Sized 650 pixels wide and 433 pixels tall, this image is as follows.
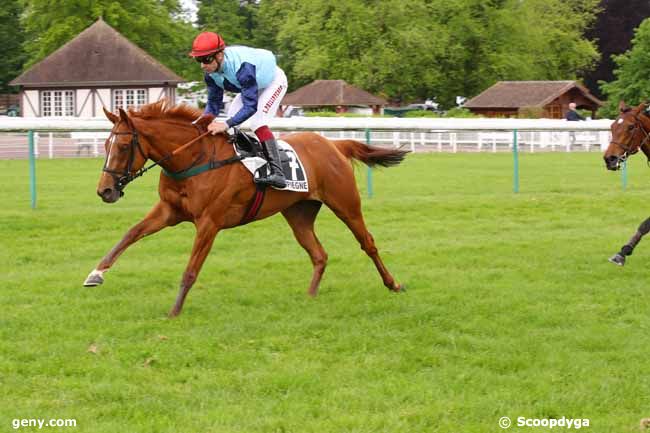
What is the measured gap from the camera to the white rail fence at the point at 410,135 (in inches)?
667

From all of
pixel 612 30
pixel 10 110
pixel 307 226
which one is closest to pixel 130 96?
pixel 10 110

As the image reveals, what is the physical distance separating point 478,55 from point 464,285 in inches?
1808

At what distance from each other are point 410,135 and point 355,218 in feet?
77.9

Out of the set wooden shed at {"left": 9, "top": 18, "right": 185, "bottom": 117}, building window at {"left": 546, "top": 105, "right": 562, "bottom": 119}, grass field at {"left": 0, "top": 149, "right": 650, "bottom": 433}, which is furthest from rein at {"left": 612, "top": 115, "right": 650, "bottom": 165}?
building window at {"left": 546, "top": 105, "right": 562, "bottom": 119}

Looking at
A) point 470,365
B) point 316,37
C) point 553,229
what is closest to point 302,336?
point 470,365

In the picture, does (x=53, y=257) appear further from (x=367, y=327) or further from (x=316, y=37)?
(x=316, y=37)

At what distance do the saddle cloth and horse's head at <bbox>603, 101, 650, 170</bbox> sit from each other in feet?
11.0

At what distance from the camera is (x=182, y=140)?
7625 mm

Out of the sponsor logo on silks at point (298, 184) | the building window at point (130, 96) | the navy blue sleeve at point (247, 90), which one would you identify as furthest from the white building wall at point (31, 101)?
the navy blue sleeve at point (247, 90)

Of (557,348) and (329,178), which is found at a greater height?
(329,178)

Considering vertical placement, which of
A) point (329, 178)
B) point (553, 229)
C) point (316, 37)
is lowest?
point (553, 229)

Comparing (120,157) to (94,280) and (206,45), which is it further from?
(206,45)

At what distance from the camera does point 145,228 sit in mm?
7520

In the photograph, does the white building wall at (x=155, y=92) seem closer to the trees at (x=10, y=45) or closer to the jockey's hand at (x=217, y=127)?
the trees at (x=10, y=45)
